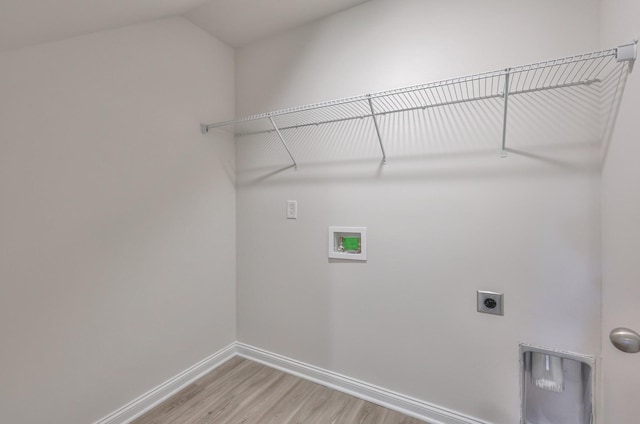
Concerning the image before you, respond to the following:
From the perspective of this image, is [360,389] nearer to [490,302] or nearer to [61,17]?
[490,302]

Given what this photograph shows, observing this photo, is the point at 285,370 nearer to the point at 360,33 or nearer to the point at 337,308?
the point at 337,308

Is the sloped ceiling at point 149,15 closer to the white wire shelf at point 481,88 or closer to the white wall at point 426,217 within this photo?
the white wall at point 426,217

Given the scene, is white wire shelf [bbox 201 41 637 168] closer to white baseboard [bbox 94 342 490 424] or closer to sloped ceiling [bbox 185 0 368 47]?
sloped ceiling [bbox 185 0 368 47]

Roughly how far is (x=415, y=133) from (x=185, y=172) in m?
1.39

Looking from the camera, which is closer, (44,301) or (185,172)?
(44,301)

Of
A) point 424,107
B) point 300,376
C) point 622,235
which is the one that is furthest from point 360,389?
point 424,107

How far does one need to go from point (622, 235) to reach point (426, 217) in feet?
2.28

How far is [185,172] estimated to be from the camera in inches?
70.1

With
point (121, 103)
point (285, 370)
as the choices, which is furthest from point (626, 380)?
point (121, 103)

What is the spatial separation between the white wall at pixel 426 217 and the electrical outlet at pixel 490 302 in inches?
1.3

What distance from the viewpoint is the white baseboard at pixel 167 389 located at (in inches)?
57.6

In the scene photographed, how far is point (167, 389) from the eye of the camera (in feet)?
5.49

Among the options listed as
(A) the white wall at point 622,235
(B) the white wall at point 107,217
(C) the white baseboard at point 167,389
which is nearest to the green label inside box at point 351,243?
(B) the white wall at point 107,217

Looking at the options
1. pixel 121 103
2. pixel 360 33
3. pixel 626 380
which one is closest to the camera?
pixel 626 380
